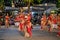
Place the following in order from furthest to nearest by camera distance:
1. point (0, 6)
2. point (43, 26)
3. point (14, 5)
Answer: point (14, 5)
point (0, 6)
point (43, 26)

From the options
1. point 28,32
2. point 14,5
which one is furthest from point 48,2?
point 28,32

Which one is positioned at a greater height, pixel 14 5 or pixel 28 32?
pixel 28 32

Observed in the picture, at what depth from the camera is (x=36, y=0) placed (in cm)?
5281

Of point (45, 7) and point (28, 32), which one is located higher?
point (28, 32)

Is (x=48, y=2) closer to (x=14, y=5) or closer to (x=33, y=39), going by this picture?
(x=14, y=5)

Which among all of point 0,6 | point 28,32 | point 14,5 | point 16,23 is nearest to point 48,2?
point 14,5

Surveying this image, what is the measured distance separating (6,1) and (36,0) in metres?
9.78

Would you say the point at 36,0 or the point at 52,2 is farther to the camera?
the point at 52,2

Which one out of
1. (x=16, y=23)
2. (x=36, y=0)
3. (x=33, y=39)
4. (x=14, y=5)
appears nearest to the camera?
(x=33, y=39)

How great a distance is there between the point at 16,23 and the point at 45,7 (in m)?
17.3

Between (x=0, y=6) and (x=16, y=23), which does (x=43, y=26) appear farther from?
(x=0, y=6)

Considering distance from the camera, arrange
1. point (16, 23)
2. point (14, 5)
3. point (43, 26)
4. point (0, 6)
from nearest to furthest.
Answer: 1. point (43, 26)
2. point (16, 23)
3. point (0, 6)
4. point (14, 5)

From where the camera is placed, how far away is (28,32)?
21562 mm

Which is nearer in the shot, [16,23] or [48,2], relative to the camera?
[16,23]
